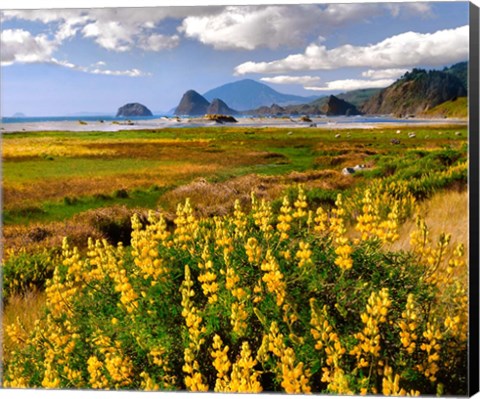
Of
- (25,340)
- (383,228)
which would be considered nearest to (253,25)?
(383,228)

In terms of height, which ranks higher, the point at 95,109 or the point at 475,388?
the point at 95,109

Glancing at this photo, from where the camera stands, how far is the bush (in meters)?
4.66

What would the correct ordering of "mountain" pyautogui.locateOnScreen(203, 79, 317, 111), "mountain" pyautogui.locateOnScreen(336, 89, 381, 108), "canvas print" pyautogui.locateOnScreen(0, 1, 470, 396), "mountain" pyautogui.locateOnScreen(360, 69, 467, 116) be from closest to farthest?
"canvas print" pyautogui.locateOnScreen(0, 1, 470, 396) < "mountain" pyautogui.locateOnScreen(360, 69, 467, 116) < "mountain" pyautogui.locateOnScreen(336, 89, 381, 108) < "mountain" pyautogui.locateOnScreen(203, 79, 317, 111)

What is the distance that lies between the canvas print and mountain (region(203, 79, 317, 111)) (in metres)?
0.02

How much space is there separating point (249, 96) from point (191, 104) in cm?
A: 53

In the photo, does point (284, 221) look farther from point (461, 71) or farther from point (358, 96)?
point (461, 71)

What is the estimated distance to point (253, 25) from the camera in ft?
19.1

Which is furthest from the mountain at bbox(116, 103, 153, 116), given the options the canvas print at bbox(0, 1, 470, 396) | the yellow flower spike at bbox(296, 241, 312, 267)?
the yellow flower spike at bbox(296, 241, 312, 267)

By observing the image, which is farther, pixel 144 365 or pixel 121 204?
pixel 121 204

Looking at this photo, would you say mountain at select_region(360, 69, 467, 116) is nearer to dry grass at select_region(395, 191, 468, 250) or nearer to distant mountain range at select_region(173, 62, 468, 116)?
distant mountain range at select_region(173, 62, 468, 116)

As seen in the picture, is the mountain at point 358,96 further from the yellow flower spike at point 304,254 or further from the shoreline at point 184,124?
the yellow flower spike at point 304,254

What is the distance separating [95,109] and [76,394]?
2.43 metres

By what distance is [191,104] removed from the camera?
6.16 m

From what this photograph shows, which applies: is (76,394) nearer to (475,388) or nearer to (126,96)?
(126,96)
